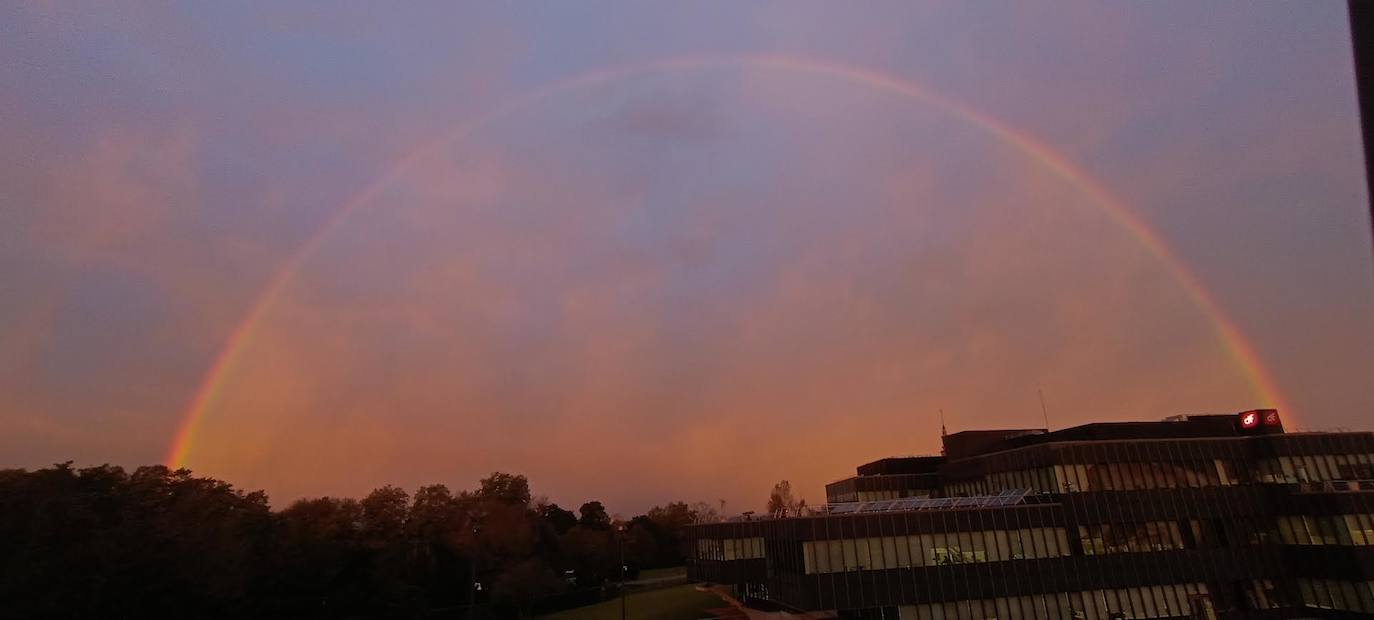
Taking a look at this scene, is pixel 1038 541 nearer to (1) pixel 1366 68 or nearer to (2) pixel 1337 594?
(2) pixel 1337 594

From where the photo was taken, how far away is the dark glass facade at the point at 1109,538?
199ft

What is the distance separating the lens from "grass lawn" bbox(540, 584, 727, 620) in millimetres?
83438

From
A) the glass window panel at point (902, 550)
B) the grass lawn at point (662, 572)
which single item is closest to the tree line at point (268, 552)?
the grass lawn at point (662, 572)

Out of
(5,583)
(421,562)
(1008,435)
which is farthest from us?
(421,562)

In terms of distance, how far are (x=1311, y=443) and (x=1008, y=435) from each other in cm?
2987

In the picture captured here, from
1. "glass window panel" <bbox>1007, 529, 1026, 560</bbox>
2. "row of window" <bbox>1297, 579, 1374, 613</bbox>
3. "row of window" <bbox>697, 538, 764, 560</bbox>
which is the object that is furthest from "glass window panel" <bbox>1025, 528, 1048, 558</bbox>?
"row of window" <bbox>1297, 579, 1374, 613</bbox>

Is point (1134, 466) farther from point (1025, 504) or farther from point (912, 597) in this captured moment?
point (912, 597)

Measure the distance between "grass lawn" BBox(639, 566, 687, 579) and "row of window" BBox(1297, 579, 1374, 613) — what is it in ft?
367

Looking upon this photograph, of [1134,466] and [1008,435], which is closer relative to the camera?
[1134,466]

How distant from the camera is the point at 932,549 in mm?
61750

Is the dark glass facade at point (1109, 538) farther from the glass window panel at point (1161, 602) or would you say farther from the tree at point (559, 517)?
the tree at point (559, 517)

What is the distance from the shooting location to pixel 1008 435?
8962 cm

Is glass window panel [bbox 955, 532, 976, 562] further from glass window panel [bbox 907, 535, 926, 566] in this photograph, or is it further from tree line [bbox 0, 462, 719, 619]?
tree line [bbox 0, 462, 719, 619]

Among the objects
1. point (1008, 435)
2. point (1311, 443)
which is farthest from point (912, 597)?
point (1311, 443)
